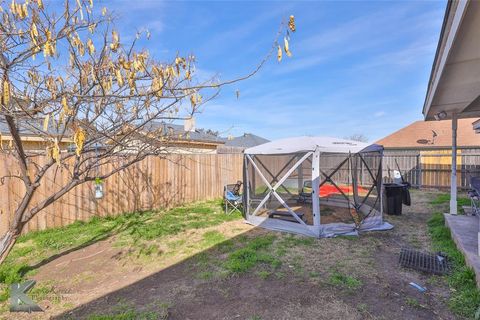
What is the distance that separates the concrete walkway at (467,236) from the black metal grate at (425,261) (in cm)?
29

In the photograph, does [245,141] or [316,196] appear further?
[245,141]

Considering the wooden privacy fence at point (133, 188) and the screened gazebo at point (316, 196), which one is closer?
the wooden privacy fence at point (133, 188)

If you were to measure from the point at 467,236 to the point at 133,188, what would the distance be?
7430 mm

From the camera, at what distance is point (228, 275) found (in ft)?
13.0

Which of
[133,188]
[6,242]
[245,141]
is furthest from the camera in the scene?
[245,141]

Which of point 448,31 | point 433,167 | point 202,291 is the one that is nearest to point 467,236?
point 448,31

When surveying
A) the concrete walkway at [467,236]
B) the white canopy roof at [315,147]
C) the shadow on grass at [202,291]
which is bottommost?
the shadow on grass at [202,291]

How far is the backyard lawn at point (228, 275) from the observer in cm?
305

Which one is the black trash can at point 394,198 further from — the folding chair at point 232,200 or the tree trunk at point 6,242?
the tree trunk at point 6,242

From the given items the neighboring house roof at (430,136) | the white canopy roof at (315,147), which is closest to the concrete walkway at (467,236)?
the white canopy roof at (315,147)

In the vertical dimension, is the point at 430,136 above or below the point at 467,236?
above

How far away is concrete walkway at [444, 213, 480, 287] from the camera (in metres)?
3.65

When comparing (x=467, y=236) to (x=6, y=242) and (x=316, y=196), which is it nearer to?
(x=316, y=196)

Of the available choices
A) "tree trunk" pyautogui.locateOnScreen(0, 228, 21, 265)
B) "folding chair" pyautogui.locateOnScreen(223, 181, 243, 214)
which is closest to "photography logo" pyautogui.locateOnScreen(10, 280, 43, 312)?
"tree trunk" pyautogui.locateOnScreen(0, 228, 21, 265)
